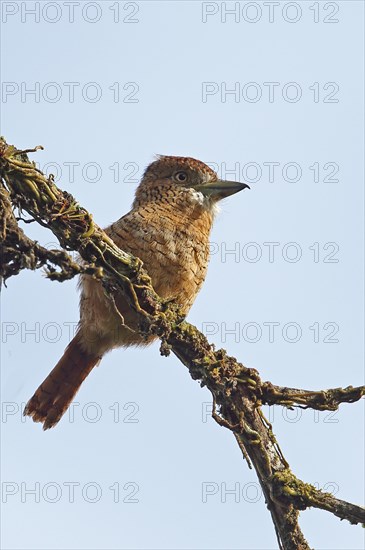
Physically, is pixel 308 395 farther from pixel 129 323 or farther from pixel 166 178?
pixel 166 178

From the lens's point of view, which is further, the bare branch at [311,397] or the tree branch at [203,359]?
the bare branch at [311,397]

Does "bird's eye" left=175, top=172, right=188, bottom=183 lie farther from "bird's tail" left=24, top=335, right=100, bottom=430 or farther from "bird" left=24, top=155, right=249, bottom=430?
"bird's tail" left=24, top=335, right=100, bottom=430

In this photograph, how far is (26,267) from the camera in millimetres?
3268

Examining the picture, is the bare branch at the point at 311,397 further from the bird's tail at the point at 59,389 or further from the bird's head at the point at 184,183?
the bird's tail at the point at 59,389

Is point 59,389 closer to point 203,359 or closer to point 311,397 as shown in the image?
point 203,359

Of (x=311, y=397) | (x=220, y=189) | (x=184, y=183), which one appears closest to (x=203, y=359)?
(x=311, y=397)

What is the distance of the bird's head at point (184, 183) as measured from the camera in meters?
6.17

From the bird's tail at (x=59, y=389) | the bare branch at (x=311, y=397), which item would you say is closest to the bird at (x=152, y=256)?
the bird's tail at (x=59, y=389)

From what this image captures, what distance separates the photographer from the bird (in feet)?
18.2

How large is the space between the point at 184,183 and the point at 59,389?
181cm

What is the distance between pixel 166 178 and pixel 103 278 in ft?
8.50

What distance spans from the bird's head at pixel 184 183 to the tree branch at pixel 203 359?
2091 millimetres

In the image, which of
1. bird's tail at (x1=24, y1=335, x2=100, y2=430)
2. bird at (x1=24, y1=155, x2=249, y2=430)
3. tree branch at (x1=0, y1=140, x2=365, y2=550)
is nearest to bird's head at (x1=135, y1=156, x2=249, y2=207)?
bird at (x1=24, y1=155, x2=249, y2=430)

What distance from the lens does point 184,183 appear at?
6.35m
